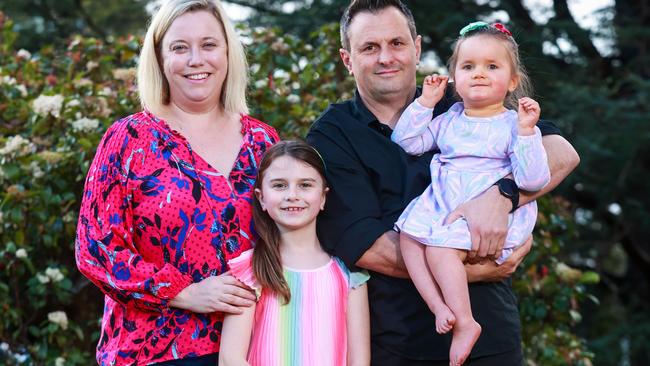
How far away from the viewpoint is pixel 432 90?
327 centimetres

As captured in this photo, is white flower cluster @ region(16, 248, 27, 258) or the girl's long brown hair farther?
white flower cluster @ region(16, 248, 27, 258)

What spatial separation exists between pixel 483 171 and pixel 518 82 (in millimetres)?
349

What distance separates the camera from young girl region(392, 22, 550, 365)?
3.05m

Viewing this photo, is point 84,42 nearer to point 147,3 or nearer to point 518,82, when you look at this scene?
point 518,82

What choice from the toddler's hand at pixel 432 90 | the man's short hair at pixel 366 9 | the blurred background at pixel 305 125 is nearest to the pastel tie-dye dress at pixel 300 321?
the toddler's hand at pixel 432 90

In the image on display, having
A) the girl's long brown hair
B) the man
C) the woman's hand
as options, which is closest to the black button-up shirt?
the man

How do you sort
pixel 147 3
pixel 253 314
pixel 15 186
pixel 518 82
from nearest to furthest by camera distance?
pixel 253 314, pixel 518 82, pixel 15 186, pixel 147 3

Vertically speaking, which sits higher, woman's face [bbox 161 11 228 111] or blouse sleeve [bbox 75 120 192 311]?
woman's face [bbox 161 11 228 111]

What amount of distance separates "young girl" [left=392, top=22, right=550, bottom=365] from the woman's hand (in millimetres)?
581

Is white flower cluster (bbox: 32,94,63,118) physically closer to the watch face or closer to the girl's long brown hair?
the girl's long brown hair

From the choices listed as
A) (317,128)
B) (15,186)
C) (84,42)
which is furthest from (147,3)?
(317,128)

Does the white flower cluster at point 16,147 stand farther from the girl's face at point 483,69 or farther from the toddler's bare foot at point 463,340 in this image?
Answer: the toddler's bare foot at point 463,340

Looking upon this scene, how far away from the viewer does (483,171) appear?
3.22 meters

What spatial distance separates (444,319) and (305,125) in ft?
6.78
